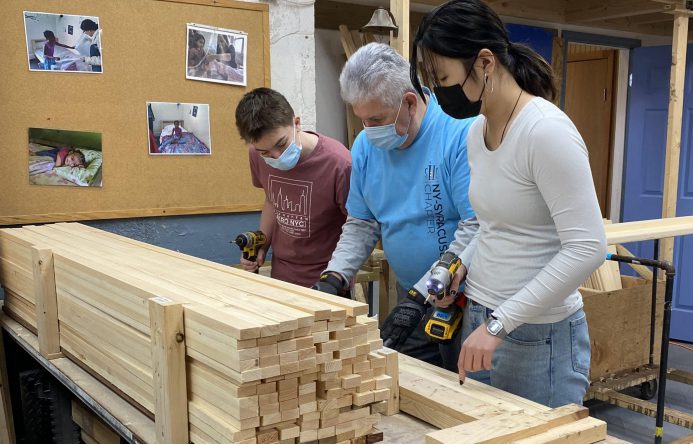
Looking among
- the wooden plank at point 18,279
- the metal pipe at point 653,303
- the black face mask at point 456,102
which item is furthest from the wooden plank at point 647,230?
the wooden plank at point 18,279

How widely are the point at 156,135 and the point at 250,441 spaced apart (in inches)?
95.1

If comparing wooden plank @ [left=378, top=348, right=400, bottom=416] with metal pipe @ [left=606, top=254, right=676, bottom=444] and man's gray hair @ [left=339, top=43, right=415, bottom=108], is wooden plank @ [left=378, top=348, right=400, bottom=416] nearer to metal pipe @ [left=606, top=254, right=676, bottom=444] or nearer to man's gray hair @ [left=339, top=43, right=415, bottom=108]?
man's gray hair @ [left=339, top=43, right=415, bottom=108]

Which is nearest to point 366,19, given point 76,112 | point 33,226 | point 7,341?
point 76,112

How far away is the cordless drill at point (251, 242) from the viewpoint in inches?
113

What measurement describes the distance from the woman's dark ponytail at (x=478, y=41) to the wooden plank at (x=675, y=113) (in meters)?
3.32

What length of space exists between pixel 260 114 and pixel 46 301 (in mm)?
1001

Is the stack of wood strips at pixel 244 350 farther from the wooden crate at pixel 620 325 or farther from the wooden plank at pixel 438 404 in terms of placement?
Result: the wooden crate at pixel 620 325

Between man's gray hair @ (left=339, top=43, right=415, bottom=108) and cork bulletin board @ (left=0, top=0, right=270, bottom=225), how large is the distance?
1706mm

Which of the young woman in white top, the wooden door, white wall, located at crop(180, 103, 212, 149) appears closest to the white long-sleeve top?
the young woman in white top

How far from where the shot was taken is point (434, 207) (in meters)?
1.97

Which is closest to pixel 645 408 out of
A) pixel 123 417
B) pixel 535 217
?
pixel 535 217

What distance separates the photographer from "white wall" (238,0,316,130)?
361 cm

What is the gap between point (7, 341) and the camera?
299cm

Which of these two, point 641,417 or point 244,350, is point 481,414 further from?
point 641,417
